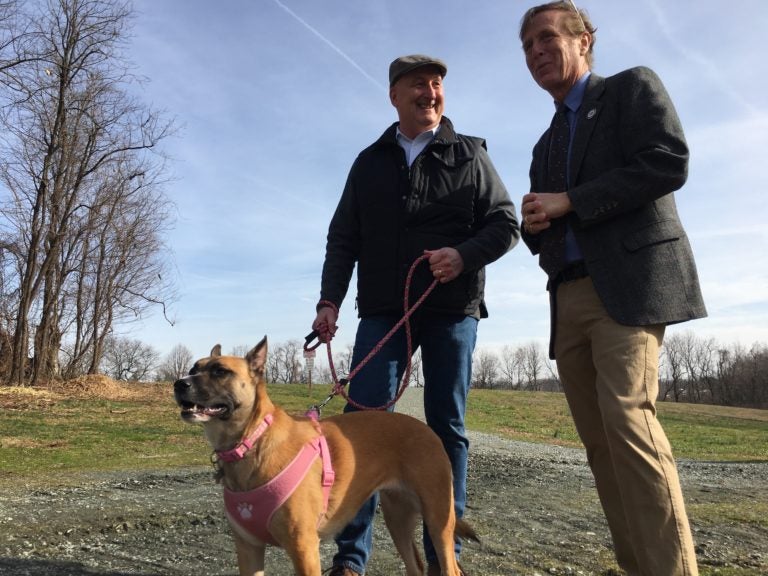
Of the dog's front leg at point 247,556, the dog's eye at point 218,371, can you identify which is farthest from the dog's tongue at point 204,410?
the dog's front leg at point 247,556

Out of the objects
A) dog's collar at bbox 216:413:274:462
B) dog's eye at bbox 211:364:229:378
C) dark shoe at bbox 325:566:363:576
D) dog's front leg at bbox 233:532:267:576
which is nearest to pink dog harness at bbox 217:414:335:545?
dog's collar at bbox 216:413:274:462

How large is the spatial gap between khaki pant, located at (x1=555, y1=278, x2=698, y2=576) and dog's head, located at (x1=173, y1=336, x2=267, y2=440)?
2034 mm

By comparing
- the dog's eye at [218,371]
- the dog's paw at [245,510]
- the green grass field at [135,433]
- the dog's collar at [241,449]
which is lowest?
the green grass field at [135,433]

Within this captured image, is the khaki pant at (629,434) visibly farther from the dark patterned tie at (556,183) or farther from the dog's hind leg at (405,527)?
the dog's hind leg at (405,527)

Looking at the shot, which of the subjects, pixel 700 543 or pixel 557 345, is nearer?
pixel 557 345

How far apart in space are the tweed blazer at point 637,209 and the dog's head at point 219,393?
2239 millimetres

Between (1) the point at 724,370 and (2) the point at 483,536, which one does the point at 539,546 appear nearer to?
(2) the point at 483,536

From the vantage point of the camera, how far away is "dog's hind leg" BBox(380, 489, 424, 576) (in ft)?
13.9

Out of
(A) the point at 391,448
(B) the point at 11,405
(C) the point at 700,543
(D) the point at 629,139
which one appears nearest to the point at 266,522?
(A) the point at 391,448

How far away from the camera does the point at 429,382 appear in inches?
173

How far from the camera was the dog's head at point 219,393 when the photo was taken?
12.0 ft

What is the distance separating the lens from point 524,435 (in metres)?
20.9

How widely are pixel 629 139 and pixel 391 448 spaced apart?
2.47 m

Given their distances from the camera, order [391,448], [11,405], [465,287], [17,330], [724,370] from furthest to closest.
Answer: [724,370], [17,330], [11,405], [465,287], [391,448]
